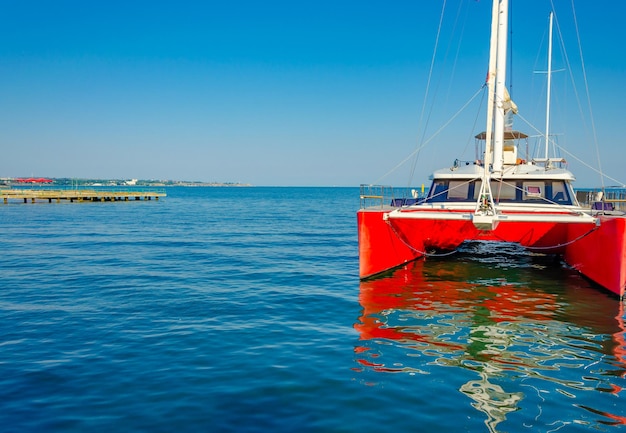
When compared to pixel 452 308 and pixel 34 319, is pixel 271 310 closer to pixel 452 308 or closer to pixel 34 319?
pixel 452 308

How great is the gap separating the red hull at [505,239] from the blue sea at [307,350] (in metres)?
0.58

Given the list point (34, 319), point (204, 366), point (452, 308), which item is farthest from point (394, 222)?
point (34, 319)

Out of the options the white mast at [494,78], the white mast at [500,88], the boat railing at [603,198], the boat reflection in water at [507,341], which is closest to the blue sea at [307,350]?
the boat reflection in water at [507,341]

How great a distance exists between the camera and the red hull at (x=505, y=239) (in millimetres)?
11102

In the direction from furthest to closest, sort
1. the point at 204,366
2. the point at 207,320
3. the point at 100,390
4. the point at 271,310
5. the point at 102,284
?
the point at 102,284, the point at 271,310, the point at 207,320, the point at 204,366, the point at 100,390

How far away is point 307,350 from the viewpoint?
25.1 feet

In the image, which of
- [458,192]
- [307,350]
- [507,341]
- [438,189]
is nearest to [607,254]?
[458,192]

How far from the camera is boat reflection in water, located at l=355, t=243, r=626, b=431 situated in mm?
5852

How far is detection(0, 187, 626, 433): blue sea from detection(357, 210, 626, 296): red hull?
58 centimetres

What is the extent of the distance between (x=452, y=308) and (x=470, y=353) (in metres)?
2.94

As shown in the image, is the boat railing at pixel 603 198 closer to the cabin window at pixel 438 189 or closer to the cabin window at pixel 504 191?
the cabin window at pixel 504 191

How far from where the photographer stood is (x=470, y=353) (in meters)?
7.59

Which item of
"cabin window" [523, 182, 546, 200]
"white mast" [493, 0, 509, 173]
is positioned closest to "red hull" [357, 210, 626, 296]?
"cabin window" [523, 182, 546, 200]

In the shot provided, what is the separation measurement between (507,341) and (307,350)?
11.8ft
